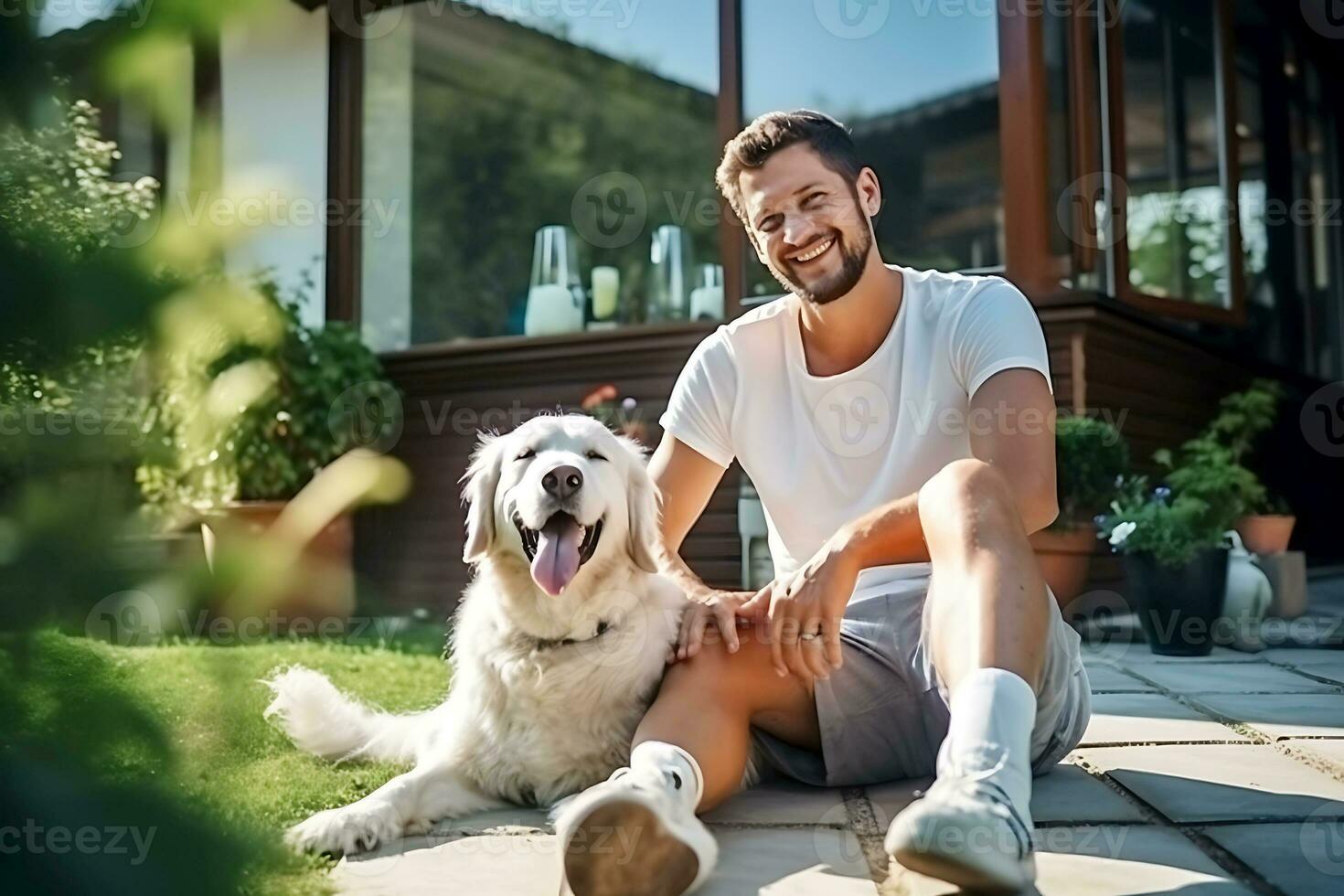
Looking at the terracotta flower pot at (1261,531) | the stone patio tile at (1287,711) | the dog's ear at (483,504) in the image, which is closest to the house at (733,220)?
the terracotta flower pot at (1261,531)

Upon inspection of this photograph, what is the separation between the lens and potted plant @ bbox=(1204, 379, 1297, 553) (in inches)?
198

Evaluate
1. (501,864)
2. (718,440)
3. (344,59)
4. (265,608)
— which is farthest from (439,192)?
(265,608)

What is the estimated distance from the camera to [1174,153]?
23.4 ft

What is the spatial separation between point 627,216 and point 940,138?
7.56 ft

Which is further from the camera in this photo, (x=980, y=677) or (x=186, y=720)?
(x=980, y=677)

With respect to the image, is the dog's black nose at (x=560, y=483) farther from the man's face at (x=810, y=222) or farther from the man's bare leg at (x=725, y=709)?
the man's face at (x=810, y=222)

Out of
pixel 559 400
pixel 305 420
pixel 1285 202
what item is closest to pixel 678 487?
pixel 305 420

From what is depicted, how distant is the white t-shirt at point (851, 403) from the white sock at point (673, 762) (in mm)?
599

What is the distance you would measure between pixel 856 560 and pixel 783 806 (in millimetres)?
525

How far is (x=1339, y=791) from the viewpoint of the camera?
6.70ft

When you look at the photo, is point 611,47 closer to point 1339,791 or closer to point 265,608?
point 1339,791

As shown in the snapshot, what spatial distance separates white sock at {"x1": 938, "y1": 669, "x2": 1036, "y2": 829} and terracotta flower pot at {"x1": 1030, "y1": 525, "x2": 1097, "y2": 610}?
306cm

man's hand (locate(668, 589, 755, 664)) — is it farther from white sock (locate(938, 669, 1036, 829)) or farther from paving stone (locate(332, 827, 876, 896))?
white sock (locate(938, 669, 1036, 829))

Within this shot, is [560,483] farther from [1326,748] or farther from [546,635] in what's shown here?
[1326,748]
